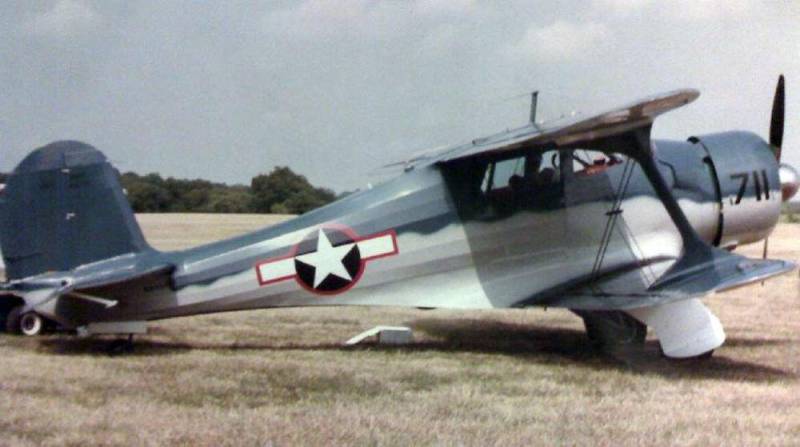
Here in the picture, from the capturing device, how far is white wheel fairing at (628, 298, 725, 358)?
6.48 m

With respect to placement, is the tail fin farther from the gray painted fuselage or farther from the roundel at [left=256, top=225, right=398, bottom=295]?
the roundel at [left=256, top=225, right=398, bottom=295]

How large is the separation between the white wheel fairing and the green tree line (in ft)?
65.8

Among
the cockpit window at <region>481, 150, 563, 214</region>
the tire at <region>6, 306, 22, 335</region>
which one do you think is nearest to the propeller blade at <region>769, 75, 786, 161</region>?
the cockpit window at <region>481, 150, 563, 214</region>

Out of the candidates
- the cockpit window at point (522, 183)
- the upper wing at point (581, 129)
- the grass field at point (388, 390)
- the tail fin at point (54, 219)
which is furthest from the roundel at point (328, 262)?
the tail fin at point (54, 219)

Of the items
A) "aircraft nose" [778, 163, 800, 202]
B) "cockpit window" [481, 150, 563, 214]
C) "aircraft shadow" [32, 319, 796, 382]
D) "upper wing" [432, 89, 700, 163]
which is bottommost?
"aircraft shadow" [32, 319, 796, 382]

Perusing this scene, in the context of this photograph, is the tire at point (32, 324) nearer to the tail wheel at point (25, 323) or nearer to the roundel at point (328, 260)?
the tail wheel at point (25, 323)

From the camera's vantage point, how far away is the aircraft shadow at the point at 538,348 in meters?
6.66

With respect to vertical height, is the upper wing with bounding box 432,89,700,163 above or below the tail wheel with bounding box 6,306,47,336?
above

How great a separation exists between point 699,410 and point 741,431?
1.71 feet

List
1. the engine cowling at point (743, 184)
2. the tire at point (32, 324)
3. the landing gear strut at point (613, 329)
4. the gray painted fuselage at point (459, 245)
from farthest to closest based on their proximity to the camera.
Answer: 1. the engine cowling at point (743, 184)
2. the tire at point (32, 324)
3. the landing gear strut at point (613, 329)
4. the gray painted fuselage at point (459, 245)

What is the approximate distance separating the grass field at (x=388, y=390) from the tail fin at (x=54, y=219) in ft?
2.47

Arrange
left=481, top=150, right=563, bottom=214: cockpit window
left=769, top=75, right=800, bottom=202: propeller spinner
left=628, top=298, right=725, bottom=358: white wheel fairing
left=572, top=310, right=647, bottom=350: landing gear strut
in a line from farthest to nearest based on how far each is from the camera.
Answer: left=769, top=75, right=800, bottom=202: propeller spinner < left=572, top=310, right=647, bottom=350: landing gear strut < left=481, top=150, right=563, bottom=214: cockpit window < left=628, top=298, right=725, bottom=358: white wheel fairing

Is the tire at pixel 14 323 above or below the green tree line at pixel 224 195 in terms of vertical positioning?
below

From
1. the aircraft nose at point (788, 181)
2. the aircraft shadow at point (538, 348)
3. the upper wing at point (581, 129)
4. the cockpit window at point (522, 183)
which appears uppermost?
the upper wing at point (581, 129)
